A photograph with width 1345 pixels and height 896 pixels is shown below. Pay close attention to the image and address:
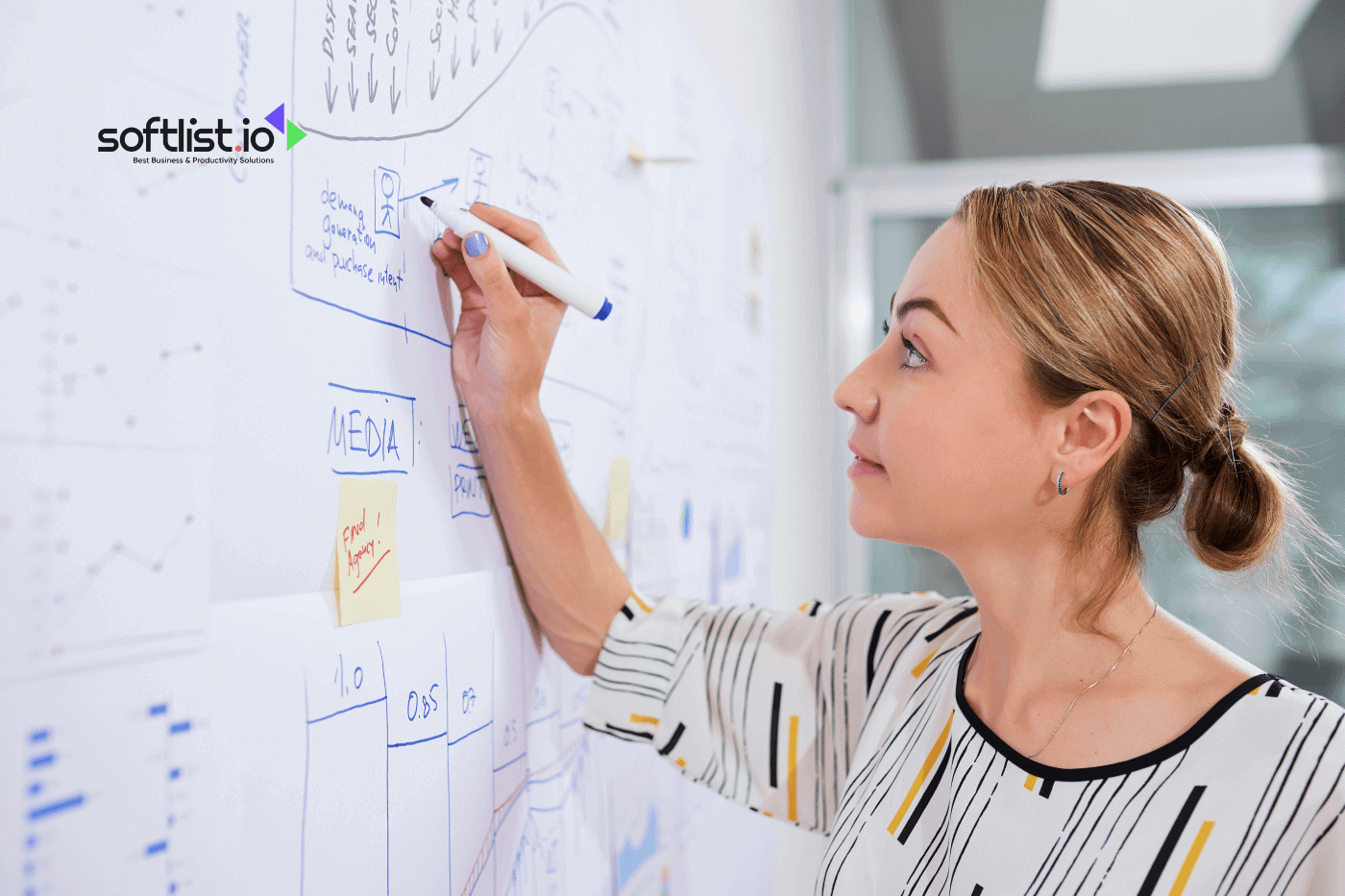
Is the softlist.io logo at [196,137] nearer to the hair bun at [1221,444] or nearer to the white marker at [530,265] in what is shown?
the white marker at [530,265]

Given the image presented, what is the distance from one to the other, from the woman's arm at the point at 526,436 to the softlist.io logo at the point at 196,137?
0.14 metres

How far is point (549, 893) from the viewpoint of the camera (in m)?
0.77

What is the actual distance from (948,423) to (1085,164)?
190 centimetres

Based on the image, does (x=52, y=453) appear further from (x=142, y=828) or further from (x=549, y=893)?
(x=549, y=893)

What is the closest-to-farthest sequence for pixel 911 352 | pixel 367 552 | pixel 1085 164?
pixel 367 552 < pixel 911 352 < pixel 1085 164

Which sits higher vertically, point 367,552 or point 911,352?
point 911,352

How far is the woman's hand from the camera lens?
61 centimetres

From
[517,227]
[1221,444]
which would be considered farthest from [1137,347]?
[517,227]

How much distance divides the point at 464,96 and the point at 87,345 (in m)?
0.36

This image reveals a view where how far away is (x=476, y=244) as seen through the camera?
1.90ft

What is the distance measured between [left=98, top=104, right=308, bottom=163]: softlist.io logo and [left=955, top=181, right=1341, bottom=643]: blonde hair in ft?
1.70

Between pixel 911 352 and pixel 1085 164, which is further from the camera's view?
pixel 1085 164

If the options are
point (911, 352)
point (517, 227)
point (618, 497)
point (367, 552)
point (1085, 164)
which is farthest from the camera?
point (1085, 164)

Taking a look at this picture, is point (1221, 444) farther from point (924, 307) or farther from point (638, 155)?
point (638, 155)
